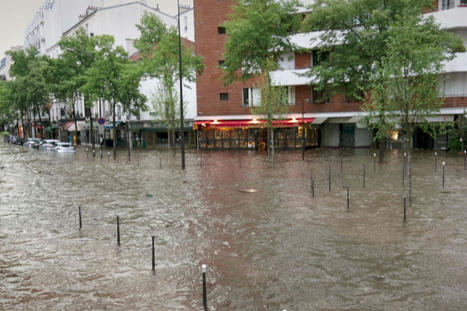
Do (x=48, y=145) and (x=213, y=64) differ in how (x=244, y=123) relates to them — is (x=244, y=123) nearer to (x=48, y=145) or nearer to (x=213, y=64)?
(x=213, y=64)

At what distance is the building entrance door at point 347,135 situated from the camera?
143 ft

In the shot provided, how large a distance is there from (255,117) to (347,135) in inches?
384

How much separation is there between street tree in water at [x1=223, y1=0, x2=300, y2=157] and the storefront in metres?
7.23

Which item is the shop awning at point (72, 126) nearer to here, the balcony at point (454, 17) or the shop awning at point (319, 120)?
the shop awning at point (319, 120)

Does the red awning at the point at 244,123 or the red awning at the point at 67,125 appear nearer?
the red awning at the point at 244,123

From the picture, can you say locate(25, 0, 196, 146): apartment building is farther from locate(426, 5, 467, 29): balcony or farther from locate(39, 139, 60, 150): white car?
locate(426, 5, 467, 29): balcony

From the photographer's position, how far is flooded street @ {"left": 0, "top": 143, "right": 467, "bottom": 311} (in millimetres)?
7910

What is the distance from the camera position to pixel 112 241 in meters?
11.7

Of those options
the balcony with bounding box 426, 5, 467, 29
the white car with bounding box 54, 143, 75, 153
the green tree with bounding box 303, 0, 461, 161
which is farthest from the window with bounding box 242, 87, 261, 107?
the white car with bounding box 54, 143, 75, 153

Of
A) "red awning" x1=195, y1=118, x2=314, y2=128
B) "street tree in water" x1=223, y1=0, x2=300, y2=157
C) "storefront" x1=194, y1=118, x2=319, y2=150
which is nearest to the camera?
"street tree in water" x1=223, y1=0, x2=300, y2=157

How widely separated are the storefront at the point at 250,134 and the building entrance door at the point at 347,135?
8.34 ft

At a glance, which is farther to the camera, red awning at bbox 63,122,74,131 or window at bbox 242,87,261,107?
red awning at bbox 63,122,74,131

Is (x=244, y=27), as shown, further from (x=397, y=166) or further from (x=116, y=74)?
(x=397, y=166)

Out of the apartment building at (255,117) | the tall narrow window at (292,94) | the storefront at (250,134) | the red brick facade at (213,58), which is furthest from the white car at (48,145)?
the tall narrow window at (292,94)
